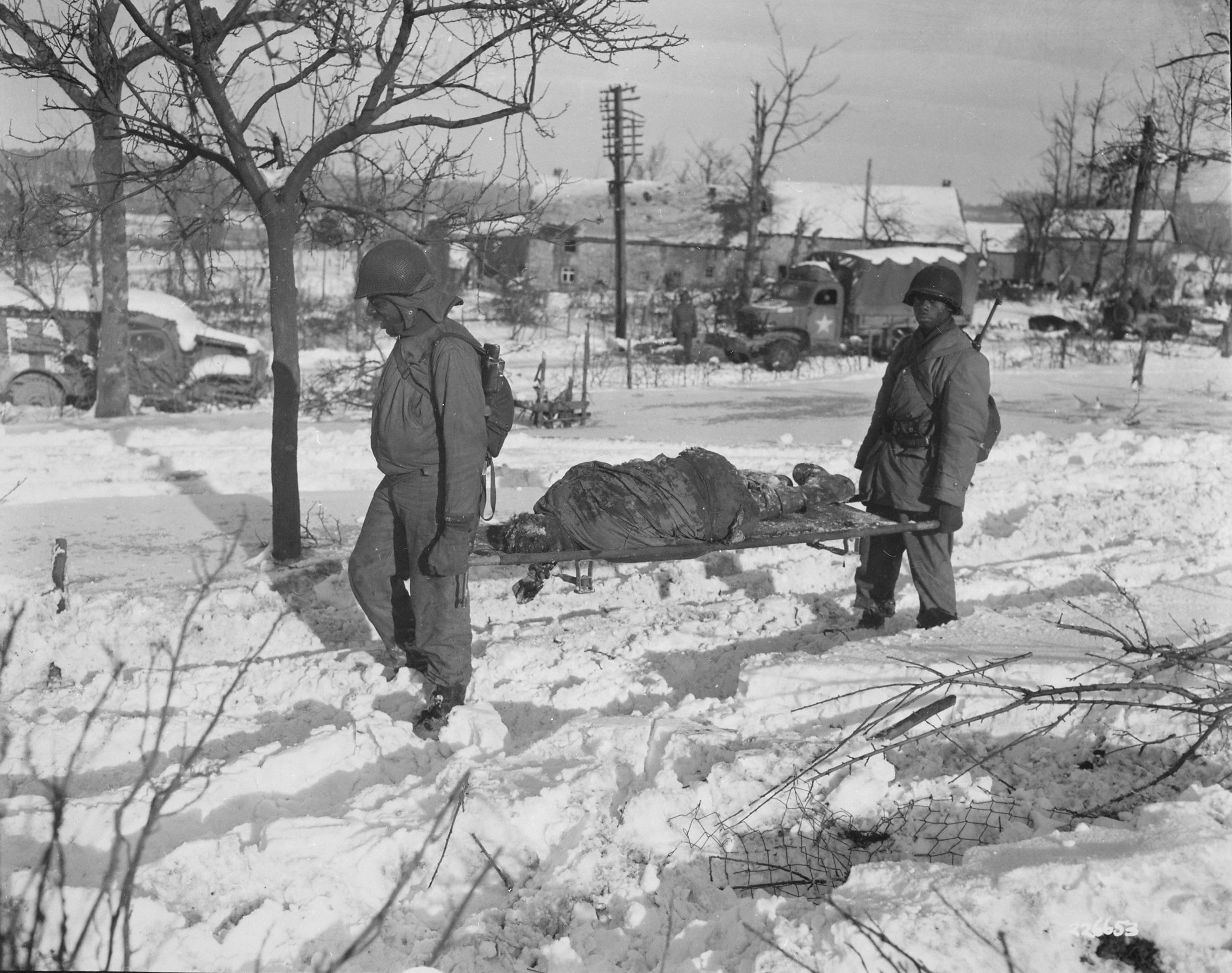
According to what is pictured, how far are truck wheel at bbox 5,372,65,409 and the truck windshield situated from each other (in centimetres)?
1449

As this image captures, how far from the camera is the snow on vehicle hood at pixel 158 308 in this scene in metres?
13.8

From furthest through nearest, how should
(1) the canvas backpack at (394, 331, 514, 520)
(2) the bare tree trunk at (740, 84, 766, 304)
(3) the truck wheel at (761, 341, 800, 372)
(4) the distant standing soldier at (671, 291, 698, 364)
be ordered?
(2) the bare tree trunk at (740, 84, 766, 304)
(4) the distant standing soldier at (671, 291, 698, 364)
(3) the truck wheel at (761, 341, 800, 372)
(1) the canvas backpack at (394, 331, 514, 520)

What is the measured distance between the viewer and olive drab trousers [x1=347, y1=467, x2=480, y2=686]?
4.16m

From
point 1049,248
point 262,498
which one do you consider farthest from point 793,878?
point 1049,248

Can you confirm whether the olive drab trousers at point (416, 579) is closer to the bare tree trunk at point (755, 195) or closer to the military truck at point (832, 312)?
the military truck at point (832, 312)

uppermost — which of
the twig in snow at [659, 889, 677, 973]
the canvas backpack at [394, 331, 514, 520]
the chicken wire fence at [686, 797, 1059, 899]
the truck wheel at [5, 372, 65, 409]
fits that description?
the canvas backpack at [394, 331, 514, 520]

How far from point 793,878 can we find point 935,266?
3.20 metres

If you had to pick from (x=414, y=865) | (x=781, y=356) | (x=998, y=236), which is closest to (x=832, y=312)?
(x=781, y=356)

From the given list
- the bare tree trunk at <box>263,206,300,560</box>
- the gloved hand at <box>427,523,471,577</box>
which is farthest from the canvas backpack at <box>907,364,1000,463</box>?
the bare tree trunk at <box>263,206,300,560</box>

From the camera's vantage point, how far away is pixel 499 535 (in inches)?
188

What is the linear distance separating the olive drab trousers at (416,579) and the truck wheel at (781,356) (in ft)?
55.3

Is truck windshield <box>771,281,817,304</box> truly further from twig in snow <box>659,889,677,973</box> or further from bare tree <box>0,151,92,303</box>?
twig in snow <box>659,889,677,973</box>

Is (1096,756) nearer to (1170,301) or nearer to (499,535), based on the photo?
(499,535)

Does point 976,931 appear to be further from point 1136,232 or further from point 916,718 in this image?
point 1136,232
